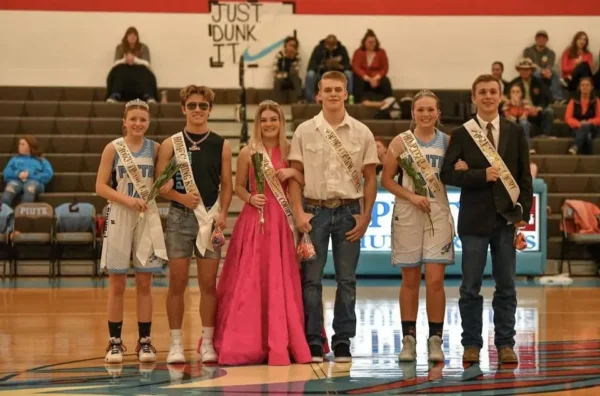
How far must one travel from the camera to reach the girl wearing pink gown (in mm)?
6211

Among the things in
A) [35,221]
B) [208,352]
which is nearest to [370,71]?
[35,221]

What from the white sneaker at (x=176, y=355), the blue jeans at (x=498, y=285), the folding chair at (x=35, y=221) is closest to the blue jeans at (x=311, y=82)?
the folding chair at (x=35, y=221)

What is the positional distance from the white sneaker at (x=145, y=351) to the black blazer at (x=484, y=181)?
77.8 inches

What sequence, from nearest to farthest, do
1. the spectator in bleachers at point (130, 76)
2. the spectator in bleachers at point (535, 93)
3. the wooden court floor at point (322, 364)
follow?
1. the wooden court floor at point (322, 364)
2. the spectator in bleachers at point (535, 93)
3. the spectator in bleachers at point (130, 76)

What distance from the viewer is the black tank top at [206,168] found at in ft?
21.0

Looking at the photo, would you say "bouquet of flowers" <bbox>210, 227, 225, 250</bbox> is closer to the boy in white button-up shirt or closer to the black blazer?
the boy in white button-up shirt

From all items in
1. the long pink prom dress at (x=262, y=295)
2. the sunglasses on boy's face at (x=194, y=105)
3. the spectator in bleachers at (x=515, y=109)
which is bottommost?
the long pink prom dress at (x=262, y=295)

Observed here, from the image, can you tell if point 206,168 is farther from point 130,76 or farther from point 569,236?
point 130,76

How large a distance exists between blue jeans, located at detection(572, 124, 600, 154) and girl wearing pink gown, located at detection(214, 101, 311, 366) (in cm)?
942

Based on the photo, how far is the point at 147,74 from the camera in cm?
1577

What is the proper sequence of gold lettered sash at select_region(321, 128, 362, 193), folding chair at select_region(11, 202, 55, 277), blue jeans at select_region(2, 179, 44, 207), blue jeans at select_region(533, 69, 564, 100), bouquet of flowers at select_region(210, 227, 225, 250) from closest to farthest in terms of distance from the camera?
bouquet of flowers at select_region(210, 227, 225, 250) → gold lettered sash at select_region(321, 128, 362, 193) → folding chair at select_region(11, 202, 55, 277) → blue jeans at select_region(2, 179, 44, 207) → blue jeans at select_region(533, 69, 564, 100)

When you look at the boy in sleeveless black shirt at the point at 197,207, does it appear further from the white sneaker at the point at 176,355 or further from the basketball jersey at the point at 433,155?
the basketball jersey at the point at 433,155

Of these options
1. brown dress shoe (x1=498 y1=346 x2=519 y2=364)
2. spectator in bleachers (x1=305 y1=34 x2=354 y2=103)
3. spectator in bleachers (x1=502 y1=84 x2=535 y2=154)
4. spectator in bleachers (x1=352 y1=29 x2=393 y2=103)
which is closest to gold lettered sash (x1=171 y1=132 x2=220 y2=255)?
brown dress shoe (x1=498 y1=346 x2=519 y2=364)

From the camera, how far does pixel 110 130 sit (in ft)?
49.1
